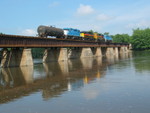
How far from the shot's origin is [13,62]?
132 ft

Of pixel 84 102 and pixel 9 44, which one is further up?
pixel 9 44

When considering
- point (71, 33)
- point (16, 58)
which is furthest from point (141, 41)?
point (16, 58)

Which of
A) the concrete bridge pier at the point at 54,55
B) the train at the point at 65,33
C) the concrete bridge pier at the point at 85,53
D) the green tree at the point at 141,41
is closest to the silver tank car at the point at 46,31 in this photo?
the train at the point at 65,33

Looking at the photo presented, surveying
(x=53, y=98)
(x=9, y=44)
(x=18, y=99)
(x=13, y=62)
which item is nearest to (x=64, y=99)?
(x=53, y=98)

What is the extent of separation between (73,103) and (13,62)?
30.1m

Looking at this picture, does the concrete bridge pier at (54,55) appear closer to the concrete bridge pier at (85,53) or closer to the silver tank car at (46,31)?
the silver tank car at (46,31)

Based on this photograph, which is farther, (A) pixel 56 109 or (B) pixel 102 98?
(B) pixel 102 98

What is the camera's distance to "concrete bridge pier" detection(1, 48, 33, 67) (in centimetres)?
3981

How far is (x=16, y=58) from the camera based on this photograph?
1601 inches

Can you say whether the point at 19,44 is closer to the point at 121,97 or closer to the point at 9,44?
the point at 9,44

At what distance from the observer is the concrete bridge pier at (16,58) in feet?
131

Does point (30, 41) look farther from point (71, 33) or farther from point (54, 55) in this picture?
point (71, 33)

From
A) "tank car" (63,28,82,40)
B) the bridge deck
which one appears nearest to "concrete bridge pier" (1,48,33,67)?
Result: the bridge deck

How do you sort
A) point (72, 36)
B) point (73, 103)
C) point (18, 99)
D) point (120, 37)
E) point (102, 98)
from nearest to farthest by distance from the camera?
point (73, 103)
point (102, 98)
point (18, 99)
point (72, 36)
point (120, 37)
